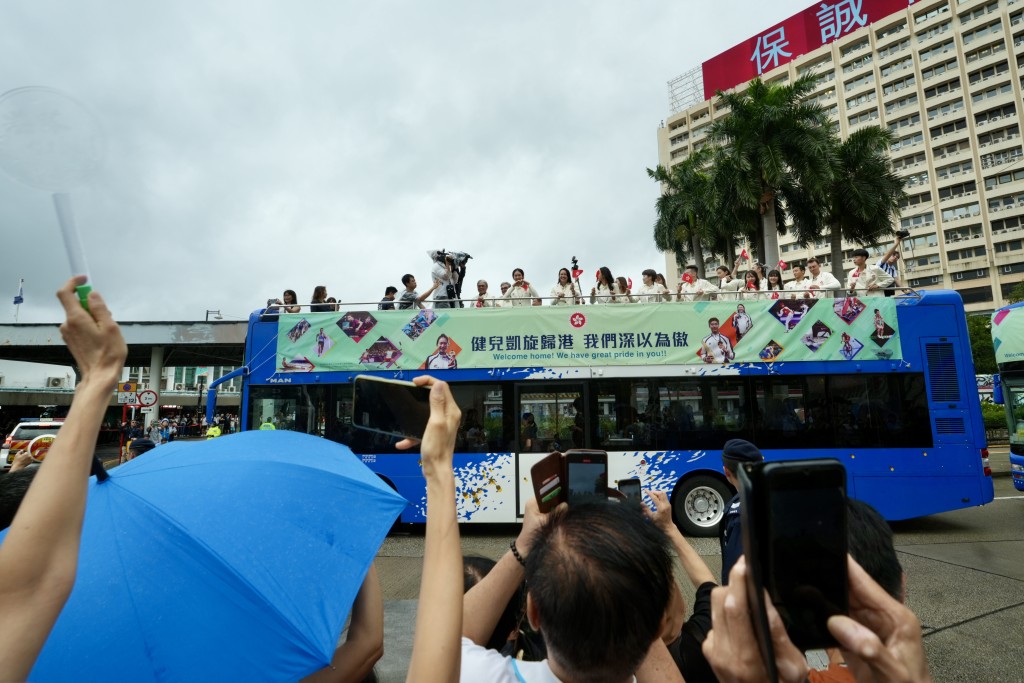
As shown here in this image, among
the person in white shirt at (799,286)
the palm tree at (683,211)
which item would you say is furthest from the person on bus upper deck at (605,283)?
the palm tree at (683,211)

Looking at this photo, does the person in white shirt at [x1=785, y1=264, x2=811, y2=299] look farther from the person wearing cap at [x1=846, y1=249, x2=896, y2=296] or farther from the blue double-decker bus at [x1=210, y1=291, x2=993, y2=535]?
the person wearing cap at [x1=846, y1=249, x2=896, y2=296]

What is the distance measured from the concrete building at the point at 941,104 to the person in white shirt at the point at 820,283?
49.6 m

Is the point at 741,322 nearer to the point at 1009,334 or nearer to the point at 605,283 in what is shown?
the point at 605,283

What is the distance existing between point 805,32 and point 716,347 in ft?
201

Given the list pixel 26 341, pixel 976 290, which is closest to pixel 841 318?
pixel 26 341

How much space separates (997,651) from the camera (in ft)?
13.5

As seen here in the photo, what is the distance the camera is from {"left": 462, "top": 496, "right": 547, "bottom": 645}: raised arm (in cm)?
159

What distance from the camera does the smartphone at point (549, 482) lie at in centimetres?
180

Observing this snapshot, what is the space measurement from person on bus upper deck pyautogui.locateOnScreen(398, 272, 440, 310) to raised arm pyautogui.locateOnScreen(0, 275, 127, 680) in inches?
330

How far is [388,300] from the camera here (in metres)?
9.51

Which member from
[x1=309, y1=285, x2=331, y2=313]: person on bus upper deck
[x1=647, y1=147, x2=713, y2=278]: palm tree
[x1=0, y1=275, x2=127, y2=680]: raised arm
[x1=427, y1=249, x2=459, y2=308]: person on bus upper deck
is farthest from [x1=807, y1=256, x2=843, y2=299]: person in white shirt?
[x1=647, y1=147, x2=713, y2=278]: palm tree

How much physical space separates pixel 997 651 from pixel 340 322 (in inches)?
348

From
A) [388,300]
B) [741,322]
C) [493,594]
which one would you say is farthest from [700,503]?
[493,594]

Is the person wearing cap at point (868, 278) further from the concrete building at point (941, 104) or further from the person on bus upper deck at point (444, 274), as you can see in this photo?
the concrete building at point (941, 104)
